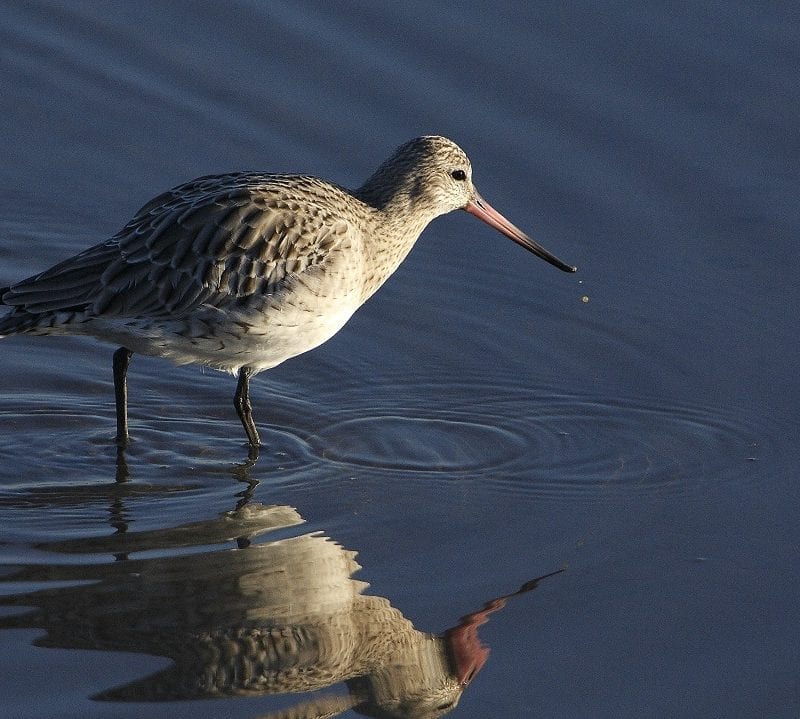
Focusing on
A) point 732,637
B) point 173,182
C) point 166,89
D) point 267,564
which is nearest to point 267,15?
point 166,89

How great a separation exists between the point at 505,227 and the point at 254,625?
3405mm

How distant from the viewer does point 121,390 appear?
26.7 ft

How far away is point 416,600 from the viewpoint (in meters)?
6.52

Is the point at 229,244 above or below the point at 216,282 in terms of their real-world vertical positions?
above

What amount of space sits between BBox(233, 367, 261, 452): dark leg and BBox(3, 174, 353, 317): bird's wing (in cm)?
46

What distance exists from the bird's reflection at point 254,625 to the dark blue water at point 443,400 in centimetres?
2

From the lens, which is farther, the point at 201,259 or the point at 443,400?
the point at 443,400

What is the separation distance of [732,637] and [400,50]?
5.68 m

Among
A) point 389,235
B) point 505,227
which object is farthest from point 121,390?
point 505,227

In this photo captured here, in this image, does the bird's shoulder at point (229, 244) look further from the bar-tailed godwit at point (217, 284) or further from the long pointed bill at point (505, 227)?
the long pointed bill at point (505, 227)

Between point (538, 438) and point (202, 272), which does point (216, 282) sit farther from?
point (538, 438)

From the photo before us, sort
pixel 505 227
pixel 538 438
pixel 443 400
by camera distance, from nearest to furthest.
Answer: pixel 538 438
pixel 443 400
pixel 505 227

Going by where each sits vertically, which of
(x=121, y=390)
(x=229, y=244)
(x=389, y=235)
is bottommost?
(x=121, y=390)

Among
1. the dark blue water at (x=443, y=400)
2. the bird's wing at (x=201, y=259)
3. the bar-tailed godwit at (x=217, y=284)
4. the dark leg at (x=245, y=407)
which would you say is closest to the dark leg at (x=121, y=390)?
the bar-tailed godwit at (x=217, y=284)
